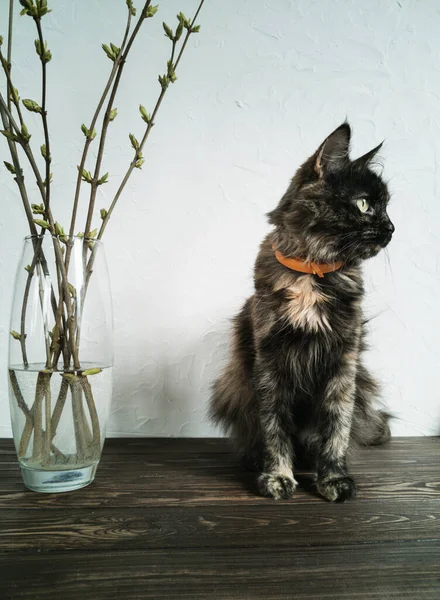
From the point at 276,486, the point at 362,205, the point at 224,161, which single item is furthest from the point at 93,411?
the point at 224,161

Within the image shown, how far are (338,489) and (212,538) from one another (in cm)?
31

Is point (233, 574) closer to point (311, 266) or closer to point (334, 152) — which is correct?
point (311, 266)

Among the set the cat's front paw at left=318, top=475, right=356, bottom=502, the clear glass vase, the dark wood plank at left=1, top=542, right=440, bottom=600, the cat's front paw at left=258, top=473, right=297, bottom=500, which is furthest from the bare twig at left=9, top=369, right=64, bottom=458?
the cat's front paw at left=318, top=475, right=356, bottom=502

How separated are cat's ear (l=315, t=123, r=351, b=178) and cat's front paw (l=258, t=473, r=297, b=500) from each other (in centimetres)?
64

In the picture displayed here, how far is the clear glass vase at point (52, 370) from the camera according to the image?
874 mm

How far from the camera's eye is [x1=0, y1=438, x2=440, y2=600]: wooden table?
59 cm

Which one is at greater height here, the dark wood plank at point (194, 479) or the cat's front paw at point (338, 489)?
the cat's front paw at point (338, 489)

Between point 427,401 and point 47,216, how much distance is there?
126 centimetres

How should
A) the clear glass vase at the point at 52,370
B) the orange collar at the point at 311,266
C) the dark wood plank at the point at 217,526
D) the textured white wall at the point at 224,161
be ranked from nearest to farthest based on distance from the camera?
the dark wood plank at the point at 217,526
the clear glass vase at the point at 52,370
the orange collar at the point at 311,266
the textured white wall at the point at 224,161

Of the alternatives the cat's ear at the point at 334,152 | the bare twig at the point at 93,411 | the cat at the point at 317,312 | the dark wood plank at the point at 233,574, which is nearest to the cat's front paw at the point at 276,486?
the cat at the point at 317,312

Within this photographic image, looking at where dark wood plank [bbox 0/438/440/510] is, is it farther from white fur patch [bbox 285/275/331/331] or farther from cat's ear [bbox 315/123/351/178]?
cat's ear [bbox 315/123/351/178]

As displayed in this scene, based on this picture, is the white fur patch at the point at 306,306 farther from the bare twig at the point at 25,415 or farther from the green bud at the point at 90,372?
the bare twig at the point at 25,415

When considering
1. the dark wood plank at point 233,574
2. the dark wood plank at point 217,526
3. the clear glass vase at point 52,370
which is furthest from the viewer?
the clear glass vase at point 52,370

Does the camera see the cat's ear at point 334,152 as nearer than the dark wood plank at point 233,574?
No
